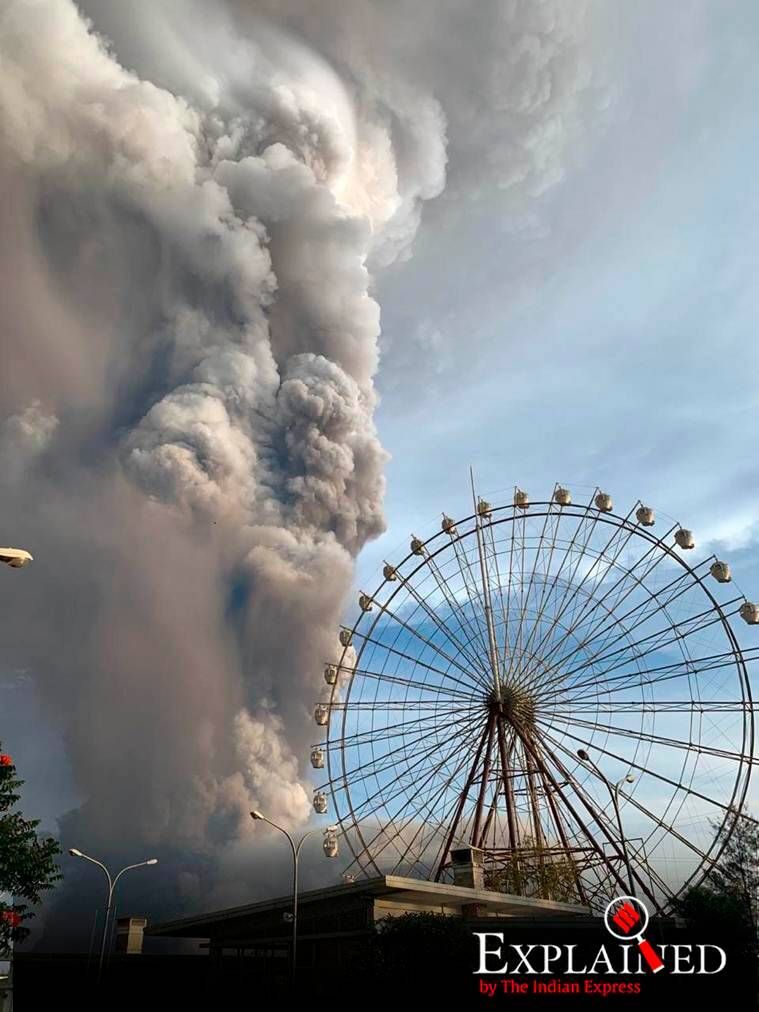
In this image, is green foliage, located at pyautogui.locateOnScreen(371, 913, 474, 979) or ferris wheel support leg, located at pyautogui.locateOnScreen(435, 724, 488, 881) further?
ferris wheel support leg, located at pyautogui.locateOnScreen(435, 724, 488, 881)

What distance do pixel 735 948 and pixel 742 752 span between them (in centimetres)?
725

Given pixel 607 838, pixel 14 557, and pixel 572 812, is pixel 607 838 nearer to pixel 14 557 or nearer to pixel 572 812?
pixel 572 812

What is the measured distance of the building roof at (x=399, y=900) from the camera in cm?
2547

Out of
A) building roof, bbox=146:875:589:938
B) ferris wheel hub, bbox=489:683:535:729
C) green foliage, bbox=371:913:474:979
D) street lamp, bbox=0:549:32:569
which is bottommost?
green foliage, bbox=371:913:474:979

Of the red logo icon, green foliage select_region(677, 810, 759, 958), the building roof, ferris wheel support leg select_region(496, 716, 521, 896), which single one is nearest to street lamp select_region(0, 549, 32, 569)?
the building roof

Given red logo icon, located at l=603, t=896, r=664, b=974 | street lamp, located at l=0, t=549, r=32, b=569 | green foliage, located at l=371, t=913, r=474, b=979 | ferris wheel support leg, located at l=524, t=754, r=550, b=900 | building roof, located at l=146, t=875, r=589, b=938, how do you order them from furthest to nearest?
ferris wheel support leg, located at l=524, t=754, r=550, b=900 → building roof, located at l=146, t=875, r=589, b=938 → red logo icon, located at l=603, t=896, r=664, b=974 → green foliage, located at l=371, t=913, r=474, b=979 → street lamp, located at l=0, t=549, r=32, b=569

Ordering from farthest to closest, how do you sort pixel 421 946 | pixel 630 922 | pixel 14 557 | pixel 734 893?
pixel 734 893
pixel 630 922
pixel 421 946
pixel 14 557

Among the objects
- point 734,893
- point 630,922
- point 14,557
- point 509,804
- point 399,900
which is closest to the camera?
point 14,557

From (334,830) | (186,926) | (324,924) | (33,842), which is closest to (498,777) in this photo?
(334,830)

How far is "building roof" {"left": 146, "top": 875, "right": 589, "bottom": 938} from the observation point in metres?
25.5

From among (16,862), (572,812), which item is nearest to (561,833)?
(572,812)

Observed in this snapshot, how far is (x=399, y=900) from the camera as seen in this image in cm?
2684

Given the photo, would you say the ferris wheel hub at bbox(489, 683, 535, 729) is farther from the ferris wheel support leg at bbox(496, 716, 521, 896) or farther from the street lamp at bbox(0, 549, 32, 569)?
the street lamp at bbox(0, 549, 32, 569)

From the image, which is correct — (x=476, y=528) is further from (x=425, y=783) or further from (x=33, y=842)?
(x=33, y=842)
